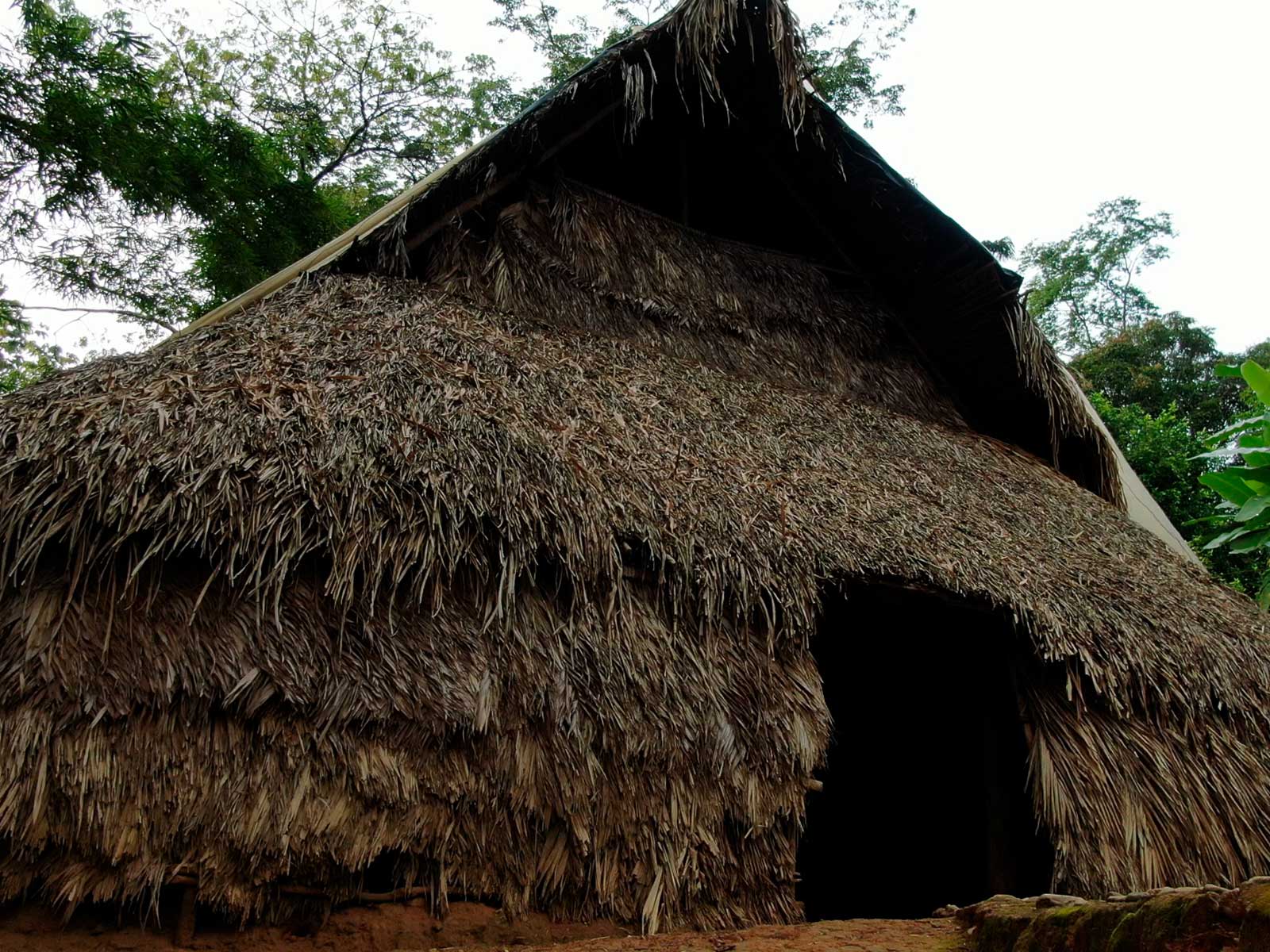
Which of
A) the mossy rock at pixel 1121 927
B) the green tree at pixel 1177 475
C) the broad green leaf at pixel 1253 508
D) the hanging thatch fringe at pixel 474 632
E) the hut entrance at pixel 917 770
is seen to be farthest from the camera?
the green tree at pixel 1177 475

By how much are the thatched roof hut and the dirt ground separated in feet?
0.31

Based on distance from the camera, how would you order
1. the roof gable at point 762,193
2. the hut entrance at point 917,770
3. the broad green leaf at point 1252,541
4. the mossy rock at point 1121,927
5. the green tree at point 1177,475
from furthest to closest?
the green tree at point 1177,475 < the broad green leaf at point 1252,541 < the roof gable at point 762,193 < the hut entrance at point 917,770 < the mossy rock at point 1121,927

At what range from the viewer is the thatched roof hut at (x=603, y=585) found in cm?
267

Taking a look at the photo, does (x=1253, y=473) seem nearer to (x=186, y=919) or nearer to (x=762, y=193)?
(x=762, y=193)

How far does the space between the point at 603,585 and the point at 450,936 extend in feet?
4.09

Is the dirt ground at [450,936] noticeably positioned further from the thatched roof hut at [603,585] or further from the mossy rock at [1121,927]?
the mossy rock at [1121,927]

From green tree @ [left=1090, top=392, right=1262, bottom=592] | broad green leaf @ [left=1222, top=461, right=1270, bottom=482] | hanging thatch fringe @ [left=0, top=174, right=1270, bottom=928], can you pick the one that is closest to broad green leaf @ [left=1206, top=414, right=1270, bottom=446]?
broad green leaf @ [left=1222, top=461, right=1270, bottom=482]

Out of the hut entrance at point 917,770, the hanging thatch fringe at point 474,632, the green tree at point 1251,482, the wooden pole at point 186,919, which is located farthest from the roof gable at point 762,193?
the wooden pole at point 186,919

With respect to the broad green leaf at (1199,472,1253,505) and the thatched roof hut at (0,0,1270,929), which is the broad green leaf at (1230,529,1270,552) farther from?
the thatched roof hut at (0,0,1270,929)

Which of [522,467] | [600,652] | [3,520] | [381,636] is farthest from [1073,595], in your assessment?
[3,520]

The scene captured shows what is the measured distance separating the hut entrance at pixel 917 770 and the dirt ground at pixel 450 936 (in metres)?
1.53

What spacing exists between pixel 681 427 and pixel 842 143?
2644 millimetres

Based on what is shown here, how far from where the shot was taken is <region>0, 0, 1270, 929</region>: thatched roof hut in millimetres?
2670

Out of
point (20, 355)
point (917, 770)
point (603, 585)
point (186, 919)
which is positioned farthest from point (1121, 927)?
point (20, 355)
